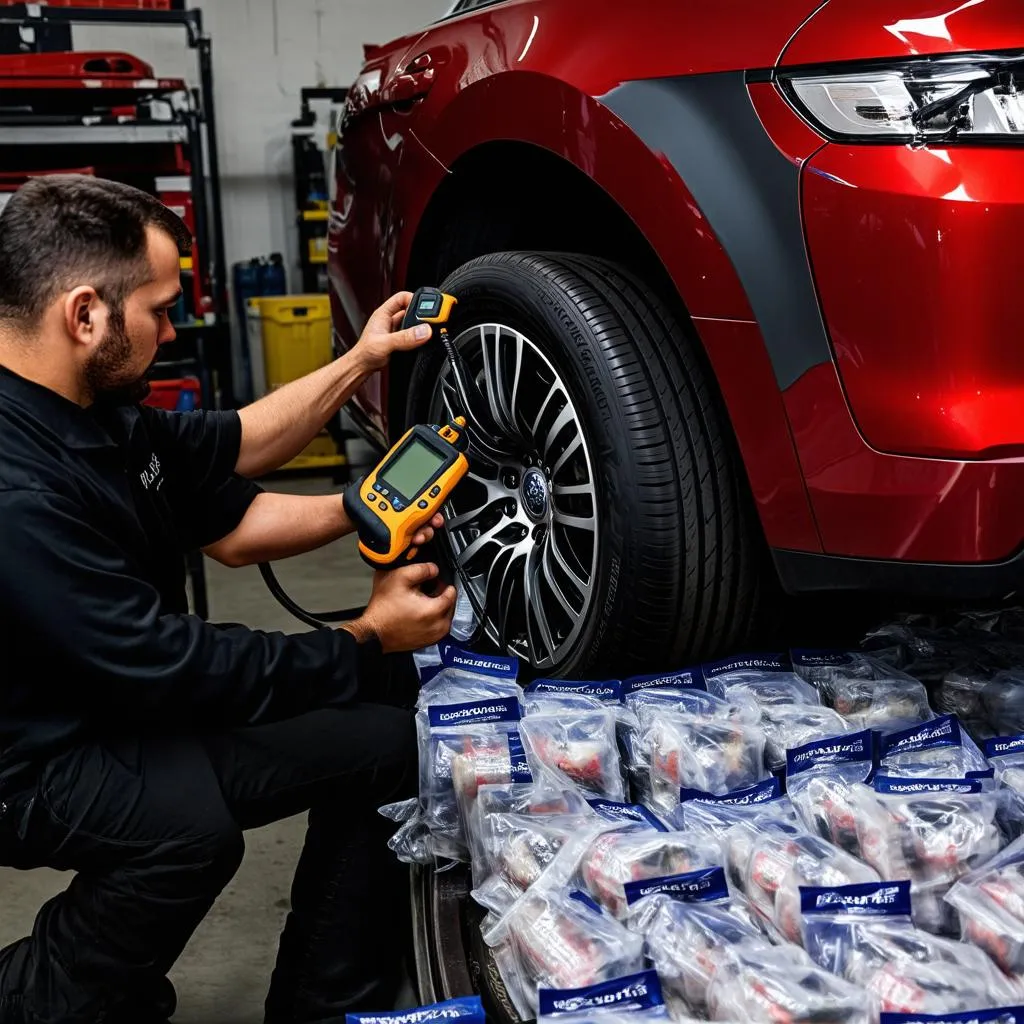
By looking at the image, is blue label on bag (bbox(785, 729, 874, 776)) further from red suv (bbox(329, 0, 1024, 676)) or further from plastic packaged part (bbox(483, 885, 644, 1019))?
plastic packaged part (bbox(483, 885, 644, 1019))

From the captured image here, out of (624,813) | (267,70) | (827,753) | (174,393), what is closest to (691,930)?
(624,813)

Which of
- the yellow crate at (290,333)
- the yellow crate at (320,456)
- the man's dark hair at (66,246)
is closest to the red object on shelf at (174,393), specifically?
the yellow crate at (320,456)

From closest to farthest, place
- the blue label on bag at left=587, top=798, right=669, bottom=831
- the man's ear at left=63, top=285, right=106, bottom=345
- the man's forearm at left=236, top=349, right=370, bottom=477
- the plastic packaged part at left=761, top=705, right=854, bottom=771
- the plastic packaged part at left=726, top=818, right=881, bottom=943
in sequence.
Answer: the plastic packaged part at left=726, top=818, right=881, bottom=943 < the man's ear at left=63, top=285, right=106, bottom=345 < the blue label on bag at left=587, top=798, right=669, bottom=831 < the plastic packaged part at left=761, top=705, right=854, bottom=771 < the man's forearm at left=236, top=349, right=370, bottom=477

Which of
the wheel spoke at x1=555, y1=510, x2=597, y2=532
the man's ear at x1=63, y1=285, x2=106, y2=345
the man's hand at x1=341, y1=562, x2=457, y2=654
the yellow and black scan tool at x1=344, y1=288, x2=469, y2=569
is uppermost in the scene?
the man's ear at x1=63, y1=285, x2=106, y2=345

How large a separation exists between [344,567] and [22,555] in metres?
2.30

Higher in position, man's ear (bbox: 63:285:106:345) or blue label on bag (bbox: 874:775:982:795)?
man's ear (bbox: 63:285:106:345)

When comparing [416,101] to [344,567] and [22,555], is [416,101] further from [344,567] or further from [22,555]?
[344,567]

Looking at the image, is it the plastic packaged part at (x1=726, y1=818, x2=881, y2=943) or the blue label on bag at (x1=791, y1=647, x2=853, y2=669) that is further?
the blue label on bag at (x1=791, y1=647, x2=853, y2=669)

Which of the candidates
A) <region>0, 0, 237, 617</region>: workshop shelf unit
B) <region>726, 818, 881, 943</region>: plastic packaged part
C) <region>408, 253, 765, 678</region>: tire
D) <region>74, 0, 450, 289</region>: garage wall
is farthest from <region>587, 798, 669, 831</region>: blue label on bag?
<region>74, 0, 450, 289</region>: garage wall

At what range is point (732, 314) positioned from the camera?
1.46m

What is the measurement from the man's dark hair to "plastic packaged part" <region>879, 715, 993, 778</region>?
Answer: 43.5 inches

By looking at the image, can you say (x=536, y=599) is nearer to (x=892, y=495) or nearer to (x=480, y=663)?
(x=480, y=663)

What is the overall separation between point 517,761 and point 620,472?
16.0 inches

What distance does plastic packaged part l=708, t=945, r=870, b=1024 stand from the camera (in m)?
1.07
